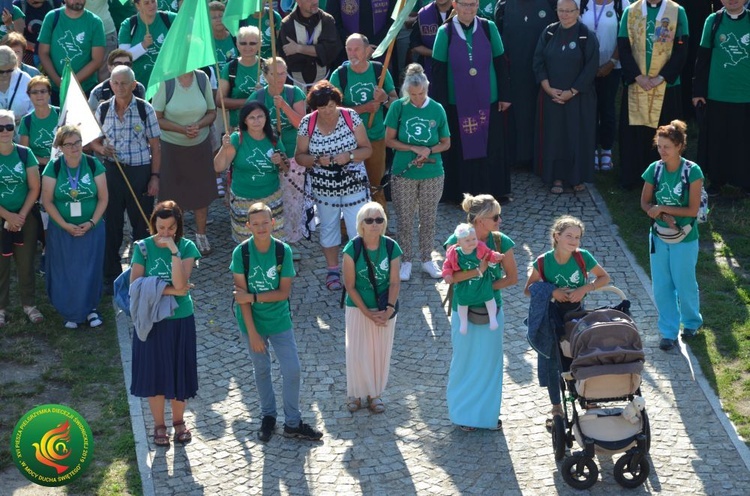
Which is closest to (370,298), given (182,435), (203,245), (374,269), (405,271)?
(374,269)

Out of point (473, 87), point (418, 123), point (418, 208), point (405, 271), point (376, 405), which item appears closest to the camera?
point (376, 405)

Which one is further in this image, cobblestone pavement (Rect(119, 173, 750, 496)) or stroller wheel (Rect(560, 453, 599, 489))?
cobblestone pavement (Rect(119, 173, 750, 496))

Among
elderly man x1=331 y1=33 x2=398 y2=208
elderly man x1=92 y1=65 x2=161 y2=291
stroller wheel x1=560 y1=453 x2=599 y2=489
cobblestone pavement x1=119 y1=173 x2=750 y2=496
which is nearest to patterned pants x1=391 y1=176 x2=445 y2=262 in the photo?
cobblestone pavement x1=119 y1=173 x2=750 y2=496

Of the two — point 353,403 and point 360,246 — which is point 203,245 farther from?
point 360,246

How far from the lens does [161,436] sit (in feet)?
32.0

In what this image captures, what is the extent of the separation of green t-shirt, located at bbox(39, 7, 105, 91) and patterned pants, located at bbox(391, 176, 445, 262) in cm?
398

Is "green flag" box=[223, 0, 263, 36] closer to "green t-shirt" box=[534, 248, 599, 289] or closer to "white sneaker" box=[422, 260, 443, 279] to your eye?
"white sneaker" box=[422, 260, 443, 279]

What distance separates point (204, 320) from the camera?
38.6ft

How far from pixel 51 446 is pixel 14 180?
324 cm

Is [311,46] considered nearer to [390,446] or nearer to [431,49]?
[431,49]

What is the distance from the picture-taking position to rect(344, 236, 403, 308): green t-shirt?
32.0 feet

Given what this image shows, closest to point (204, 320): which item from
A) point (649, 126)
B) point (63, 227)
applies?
point (63, 227)

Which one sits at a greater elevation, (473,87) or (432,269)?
(473,87)

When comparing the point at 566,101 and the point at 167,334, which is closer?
the point at 167,334
